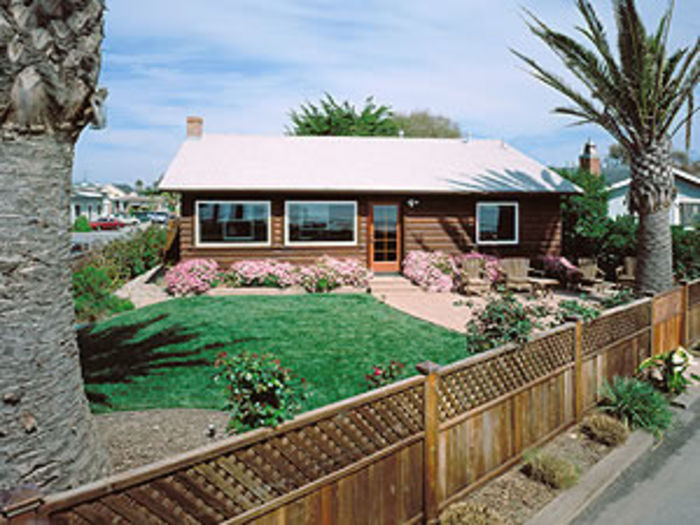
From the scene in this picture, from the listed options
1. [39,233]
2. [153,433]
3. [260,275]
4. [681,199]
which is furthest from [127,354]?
[681,199]

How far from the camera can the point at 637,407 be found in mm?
6188

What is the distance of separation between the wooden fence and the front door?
1009 cm

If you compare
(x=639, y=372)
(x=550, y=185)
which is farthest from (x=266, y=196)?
(x=639, y=372)

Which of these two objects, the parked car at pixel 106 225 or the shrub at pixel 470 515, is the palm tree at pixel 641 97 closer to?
the shrub at pixel 470 515

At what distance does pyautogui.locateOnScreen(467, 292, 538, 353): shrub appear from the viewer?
5.02m

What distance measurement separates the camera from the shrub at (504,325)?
16.5 feet

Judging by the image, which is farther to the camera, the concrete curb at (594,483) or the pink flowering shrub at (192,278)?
the pink flowering shrub at (192,278)

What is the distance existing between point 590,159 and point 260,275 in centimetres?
1626

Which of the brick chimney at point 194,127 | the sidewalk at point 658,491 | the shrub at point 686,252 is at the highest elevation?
the brick chimney at point 194,127

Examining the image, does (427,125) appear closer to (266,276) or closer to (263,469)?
(266,276)

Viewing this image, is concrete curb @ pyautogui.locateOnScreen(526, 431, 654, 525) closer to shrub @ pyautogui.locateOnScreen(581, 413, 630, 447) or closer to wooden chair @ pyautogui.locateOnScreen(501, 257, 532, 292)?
shrub @ pyautogui.locateOnScreen(581, 413, 630, 447)

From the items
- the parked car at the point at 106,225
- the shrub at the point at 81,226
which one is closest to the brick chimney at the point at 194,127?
the shrub at the point at 81,226

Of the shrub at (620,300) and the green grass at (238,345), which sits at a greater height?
the shrub at (620,300)

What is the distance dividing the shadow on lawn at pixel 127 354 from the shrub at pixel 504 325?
441 cm
